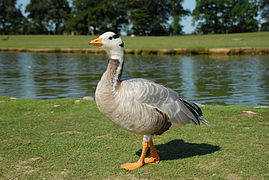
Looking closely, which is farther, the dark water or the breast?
the dark water

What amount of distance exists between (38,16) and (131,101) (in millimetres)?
105736

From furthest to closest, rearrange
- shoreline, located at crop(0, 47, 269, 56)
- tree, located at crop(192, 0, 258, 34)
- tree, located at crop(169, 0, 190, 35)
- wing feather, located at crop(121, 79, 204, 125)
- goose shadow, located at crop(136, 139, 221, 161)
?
tree, located at crop(169, 0, 190, 35) < tree, located at crop(192, 0, 258, 34) < shoreline, located at crop(0, 47, 269, 56) < goose shadow, located at crop(136, 139, 221, 161) < wing feather, located at crop(121, 79, 204, 125)

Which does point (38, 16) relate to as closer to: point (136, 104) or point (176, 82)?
point (176, 82)

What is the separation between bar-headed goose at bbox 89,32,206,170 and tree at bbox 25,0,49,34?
10215cm

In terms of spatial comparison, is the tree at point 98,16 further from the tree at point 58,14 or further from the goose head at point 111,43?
the goose head at point 111,43

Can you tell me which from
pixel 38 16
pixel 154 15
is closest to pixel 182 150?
pixel 154 15

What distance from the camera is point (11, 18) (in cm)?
9931

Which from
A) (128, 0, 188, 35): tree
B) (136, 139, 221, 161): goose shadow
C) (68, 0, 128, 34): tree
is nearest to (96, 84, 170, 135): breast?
(136, 139, 221, 161): goose shadow

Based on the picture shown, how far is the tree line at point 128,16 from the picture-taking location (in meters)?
84.8

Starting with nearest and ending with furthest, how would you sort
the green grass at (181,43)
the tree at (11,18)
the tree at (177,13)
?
the green grass at (181,43)
the tree at (177,13)
the tree at (11,18)

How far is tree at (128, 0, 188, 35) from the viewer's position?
88.8 metres

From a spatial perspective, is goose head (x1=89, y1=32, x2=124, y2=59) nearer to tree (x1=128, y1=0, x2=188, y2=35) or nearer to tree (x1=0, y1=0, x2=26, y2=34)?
tree (x1=128, y1=0, x2=188, y2=35)

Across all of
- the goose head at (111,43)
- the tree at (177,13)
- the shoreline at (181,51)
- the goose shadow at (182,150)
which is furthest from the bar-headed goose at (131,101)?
the tree at (177,13)

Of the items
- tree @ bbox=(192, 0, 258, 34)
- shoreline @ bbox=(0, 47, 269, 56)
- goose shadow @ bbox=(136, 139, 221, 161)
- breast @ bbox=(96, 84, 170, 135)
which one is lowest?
goose shadow @ bbox=(136, 139, 221, 161)
